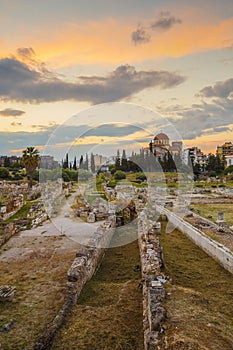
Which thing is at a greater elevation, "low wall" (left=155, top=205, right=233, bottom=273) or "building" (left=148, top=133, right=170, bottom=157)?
"building" (left=148, top=133, right=170, bottom=157)

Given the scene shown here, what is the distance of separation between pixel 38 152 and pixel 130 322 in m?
38.7

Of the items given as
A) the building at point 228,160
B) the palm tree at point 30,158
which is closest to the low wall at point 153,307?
the palm tree at point 30,158

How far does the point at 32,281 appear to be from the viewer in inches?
396

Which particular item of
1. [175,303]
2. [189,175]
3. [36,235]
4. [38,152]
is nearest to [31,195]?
[38,152]

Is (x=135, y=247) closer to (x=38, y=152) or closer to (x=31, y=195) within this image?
(x=31, y=195)

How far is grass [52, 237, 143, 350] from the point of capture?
6391 millimetres

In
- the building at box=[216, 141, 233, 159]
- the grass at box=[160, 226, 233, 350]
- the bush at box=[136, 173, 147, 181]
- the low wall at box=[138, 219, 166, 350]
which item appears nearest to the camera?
the grass at box=[160, 226, 233, 350]

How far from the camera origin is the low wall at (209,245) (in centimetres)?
1071

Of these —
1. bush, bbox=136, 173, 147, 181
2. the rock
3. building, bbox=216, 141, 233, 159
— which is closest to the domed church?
bush, bbox=136, 173, 147, 181

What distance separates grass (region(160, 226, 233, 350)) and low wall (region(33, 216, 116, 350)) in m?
2.48

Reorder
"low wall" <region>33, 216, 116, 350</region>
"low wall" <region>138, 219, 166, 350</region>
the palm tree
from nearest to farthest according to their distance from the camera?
"low wall" <region>138, 219, 166, 350</region> → "low wall" <region>33, 216, 116, 350</region> → the palm tree

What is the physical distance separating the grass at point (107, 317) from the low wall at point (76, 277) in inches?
6.6

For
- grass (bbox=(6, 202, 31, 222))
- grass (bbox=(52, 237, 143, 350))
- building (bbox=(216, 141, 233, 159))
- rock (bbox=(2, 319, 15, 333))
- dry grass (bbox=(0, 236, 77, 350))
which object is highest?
building (bbox=(216, 141, 233, 159))

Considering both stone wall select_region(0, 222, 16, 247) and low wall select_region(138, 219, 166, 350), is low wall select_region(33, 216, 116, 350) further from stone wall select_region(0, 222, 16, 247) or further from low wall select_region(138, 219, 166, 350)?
stone wall select_region(0, 222, 16, 247)
